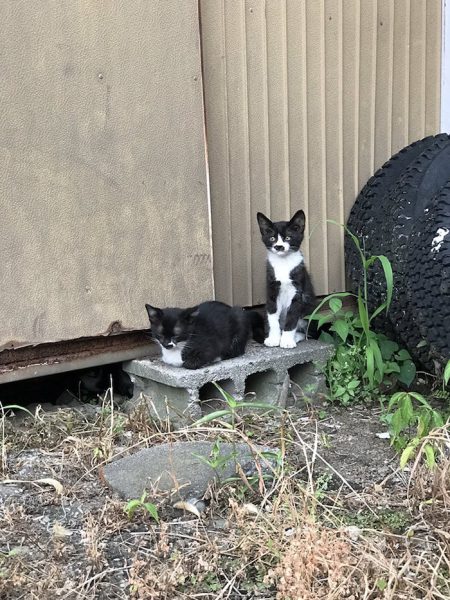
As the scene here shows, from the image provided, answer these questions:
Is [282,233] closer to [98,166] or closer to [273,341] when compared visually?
[273,341]

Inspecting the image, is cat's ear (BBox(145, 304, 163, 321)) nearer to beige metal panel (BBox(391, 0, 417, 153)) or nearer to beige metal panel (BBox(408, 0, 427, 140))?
beige metal panel (BBox(391, 0, 417, 153))

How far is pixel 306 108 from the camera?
14.2 feet

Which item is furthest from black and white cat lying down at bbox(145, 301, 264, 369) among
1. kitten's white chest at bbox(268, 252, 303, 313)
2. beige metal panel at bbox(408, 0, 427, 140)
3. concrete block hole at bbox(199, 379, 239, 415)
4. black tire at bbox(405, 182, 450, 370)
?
beige metal panel at bbox(408, 0, 427, 140)

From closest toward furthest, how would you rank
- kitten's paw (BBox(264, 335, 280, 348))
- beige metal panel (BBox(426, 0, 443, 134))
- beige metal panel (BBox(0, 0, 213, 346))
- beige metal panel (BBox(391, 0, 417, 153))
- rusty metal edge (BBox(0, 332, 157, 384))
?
beige metal panel (BBox(0, 0, 213, 346))
rusty metal edge (BBox(0, 332, 157, 384))
kitten's paw (BBox(264, 335, 280, 348))
beige metal panel (BBox(391, 0, 417, 153))
beige metal panel (BBox(426, 0, 443, 134))

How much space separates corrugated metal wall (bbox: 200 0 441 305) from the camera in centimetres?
401

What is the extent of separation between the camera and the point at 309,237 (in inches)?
175

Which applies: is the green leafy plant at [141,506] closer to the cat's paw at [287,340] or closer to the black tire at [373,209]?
the cat's paw at [287,340]

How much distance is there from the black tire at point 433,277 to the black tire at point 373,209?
44cm

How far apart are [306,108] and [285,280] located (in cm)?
113

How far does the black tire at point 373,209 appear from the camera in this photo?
13.8 feet

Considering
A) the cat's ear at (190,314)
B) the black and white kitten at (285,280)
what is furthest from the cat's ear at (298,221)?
the cat's ear at (190,314)

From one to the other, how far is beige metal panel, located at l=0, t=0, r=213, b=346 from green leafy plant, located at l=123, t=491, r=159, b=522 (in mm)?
1214

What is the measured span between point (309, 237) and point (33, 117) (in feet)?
6.38

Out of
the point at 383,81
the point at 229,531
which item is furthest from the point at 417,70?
the point at 229,531
